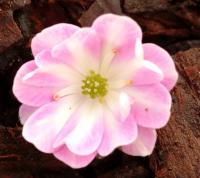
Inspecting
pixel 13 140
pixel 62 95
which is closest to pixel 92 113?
pixel 62 95

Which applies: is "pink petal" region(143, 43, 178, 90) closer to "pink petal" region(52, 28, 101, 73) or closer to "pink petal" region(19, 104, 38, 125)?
"pink petal" region(52, 28, 101, 73)

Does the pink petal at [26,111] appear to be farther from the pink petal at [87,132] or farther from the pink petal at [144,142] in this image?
the pink petal at [144,142]

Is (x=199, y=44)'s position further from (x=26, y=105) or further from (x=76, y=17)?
(x=26, y=105)

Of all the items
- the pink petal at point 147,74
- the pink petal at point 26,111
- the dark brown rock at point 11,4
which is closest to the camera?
the pink petal at point 147,74

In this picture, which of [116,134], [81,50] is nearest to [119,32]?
[81,50]

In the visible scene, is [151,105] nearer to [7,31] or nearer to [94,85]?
[94,85]

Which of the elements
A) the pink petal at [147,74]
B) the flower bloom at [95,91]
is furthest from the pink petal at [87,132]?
the pink petal at [147,74]

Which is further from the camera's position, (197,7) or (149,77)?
(197,7)
